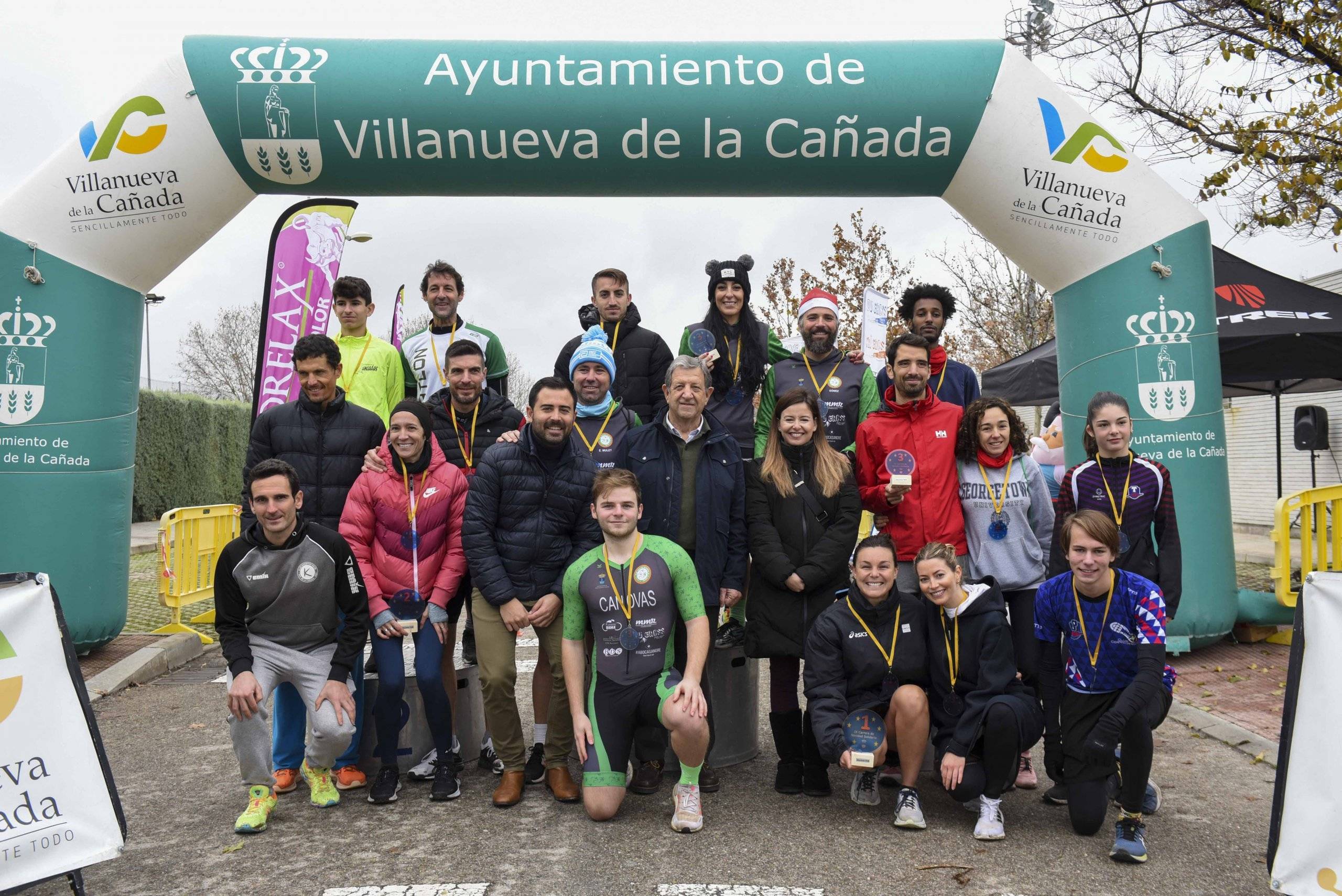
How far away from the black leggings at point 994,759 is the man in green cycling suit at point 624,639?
3.63 ft

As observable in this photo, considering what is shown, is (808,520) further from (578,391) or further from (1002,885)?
(1002,885)

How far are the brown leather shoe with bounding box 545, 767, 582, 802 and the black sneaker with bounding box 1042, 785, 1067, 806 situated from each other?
6.98ft

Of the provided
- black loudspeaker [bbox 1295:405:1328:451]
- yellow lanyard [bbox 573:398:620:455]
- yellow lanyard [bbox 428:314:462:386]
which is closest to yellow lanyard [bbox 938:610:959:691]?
yellow lanyard [bbox 573:398:620:455]

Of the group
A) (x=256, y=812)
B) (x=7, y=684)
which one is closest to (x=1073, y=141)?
(x=256, y=812)

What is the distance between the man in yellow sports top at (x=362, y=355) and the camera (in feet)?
19.5

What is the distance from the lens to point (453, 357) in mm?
5164

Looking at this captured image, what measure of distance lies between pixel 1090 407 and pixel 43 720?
14.8 ft

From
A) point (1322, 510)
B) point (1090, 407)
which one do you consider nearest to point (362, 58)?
point (1090, 407)

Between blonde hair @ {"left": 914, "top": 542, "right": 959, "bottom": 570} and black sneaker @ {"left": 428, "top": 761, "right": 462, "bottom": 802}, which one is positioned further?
black sneaker @ {"left": 428, "top": 761, "right": 462, "bottom": 802}

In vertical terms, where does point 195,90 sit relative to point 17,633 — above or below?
above

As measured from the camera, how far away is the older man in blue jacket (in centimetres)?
470

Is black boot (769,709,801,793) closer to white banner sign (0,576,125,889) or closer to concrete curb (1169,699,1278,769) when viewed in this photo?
concrete curb (1169,699,1278,769)

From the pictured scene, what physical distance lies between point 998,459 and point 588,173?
320 cm

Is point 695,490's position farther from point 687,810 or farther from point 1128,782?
point 1128,782
